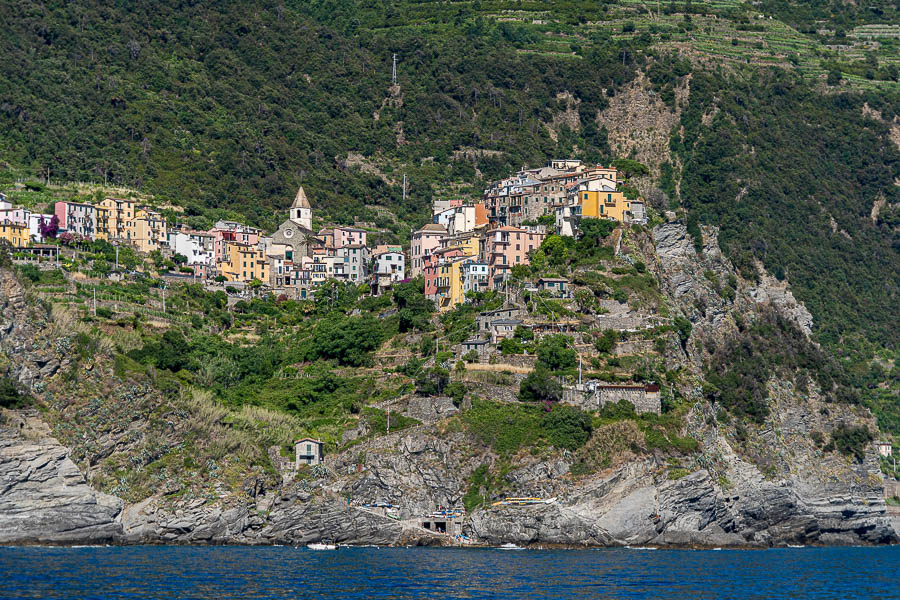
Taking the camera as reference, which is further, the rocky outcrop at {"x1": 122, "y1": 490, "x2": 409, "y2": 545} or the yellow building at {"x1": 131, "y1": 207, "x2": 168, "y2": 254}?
the yellow building at {"x1": 131, "y1": 207, "x2": 168, "y2": 254}

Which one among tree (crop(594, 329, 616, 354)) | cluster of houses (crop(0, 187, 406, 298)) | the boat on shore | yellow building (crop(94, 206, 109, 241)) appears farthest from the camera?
yellow building (crop(94, 206, 109, 241))

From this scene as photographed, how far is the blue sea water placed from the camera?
2926 inches

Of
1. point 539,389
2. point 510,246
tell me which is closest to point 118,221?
point 510,246

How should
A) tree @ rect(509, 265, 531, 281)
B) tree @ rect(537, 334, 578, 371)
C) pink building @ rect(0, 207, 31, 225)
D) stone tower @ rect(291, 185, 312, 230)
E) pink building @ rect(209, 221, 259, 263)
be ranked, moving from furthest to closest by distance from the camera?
stone tower @ rect(291, 185, 312, 230)
pink building @ rect(209, 221, 259, 263)
pink building @ rect(0, 207, 31, 225)
tree @ rect(509, 265, 531, 281)
tree @ rect(537, 334, 578, 371)

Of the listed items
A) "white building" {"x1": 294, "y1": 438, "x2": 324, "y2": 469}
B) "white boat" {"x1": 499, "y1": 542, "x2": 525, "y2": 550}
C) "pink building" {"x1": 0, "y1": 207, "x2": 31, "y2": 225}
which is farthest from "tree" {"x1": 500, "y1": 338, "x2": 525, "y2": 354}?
"pink building" {"x1": 0, "y1": 207, "x2": 31, "y2": 225}

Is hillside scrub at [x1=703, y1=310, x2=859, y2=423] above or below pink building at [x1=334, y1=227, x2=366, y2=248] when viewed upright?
below

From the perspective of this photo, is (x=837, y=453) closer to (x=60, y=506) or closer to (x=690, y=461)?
(x=690, y=461)

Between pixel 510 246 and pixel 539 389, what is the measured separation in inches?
856

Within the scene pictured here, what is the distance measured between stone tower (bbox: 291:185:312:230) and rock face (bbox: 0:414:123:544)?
6290 cm

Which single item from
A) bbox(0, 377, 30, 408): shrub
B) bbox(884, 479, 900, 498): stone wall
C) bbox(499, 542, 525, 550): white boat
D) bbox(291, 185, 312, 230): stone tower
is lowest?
bbox(884, 479, 900, 498): stone wall

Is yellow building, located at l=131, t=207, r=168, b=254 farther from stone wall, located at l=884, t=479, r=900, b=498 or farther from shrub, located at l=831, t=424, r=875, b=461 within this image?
stone wall, located at l=884, t=479, r=900, b=498

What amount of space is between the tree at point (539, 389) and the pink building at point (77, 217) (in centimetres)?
5003

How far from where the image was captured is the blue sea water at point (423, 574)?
7431cm

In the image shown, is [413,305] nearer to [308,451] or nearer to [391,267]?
[391,267]
